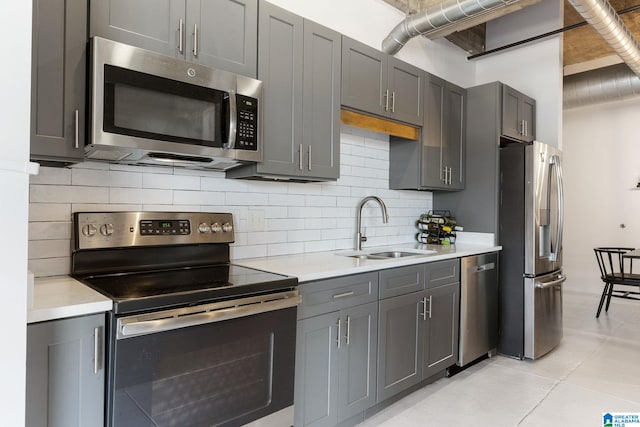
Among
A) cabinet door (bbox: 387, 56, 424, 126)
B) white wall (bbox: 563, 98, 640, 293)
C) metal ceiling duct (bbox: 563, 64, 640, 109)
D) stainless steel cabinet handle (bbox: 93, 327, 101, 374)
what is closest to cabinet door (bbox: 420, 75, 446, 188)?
cabinet door (bbox: 387, 56, 424, 126)

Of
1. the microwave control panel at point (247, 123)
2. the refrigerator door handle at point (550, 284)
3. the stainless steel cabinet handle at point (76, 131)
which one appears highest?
the microwave control panel at point (247, 123)

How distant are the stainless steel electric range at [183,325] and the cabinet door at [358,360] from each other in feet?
1.33

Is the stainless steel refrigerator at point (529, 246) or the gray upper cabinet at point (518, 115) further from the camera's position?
the gray upper cabinet at point (518, 115)

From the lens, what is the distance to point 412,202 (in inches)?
147

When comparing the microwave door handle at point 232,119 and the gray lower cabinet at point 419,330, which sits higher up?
the microwave door handle at point 232,119

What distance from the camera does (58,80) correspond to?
4.91 feet

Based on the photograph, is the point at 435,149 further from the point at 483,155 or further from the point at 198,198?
the point at 198,198

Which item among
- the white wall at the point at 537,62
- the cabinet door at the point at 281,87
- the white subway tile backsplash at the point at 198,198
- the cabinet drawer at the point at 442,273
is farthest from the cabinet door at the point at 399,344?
the white wall at the point at 537,62

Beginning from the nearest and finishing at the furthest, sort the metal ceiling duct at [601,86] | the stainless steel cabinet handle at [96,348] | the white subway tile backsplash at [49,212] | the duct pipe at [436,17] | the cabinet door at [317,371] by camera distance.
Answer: the stainless steel cabinet handle at [96,348], the white subway tile backsplash at [49,212], the cabinet door at [317,371], the duct pipe at [436,17], the metal ceiling duct at [601,86]

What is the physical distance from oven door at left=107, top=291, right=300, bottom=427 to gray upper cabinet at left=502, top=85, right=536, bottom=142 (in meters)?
2.80

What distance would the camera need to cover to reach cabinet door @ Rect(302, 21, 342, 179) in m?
2.35

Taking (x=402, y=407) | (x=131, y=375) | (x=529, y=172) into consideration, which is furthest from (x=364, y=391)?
(x=529, y=172)

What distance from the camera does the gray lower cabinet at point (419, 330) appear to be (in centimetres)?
241

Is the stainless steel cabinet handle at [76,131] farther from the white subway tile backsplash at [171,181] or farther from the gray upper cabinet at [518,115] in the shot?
the gray upper cabinet at [518,115]
